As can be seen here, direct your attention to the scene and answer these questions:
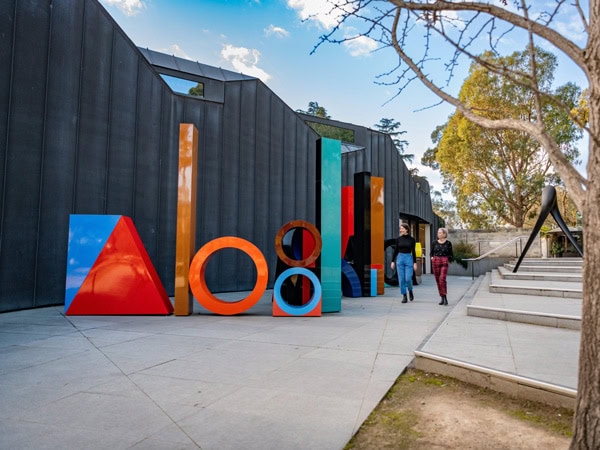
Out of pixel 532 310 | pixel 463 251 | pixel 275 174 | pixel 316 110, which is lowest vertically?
pixel 532 310

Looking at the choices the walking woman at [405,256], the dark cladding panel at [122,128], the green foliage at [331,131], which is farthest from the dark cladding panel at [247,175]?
the green foliage at [331,131]

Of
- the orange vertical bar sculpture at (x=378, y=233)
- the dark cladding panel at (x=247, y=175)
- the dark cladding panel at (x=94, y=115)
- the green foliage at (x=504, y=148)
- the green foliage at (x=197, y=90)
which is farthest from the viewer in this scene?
the green foliage at (x=504, y=148)

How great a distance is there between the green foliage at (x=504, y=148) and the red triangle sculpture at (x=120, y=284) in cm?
2163

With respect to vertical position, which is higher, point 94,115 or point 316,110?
point 316,110

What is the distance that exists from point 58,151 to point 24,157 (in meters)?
0.70

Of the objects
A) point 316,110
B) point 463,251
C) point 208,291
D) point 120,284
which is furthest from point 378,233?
point 316,110

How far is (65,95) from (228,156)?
440cm

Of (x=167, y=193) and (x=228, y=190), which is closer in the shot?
(x=167, y=193)

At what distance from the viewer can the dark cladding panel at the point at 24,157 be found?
7730 mm

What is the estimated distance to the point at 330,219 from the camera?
8.37 meters

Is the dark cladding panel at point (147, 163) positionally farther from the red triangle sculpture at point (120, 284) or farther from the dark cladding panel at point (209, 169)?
the red triangle sculpture at point (120, 284)

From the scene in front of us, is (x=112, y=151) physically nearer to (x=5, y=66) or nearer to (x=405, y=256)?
(x=5, y=66)

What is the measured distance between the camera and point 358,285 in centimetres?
1110

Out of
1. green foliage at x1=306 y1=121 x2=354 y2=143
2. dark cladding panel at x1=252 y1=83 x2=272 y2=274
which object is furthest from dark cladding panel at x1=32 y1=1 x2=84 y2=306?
green foliage at x1=306 y1=121 x2=354 y2=143
